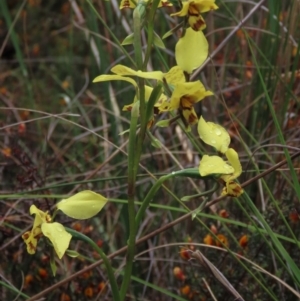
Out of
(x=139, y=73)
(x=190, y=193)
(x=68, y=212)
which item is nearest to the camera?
(x=139, y=73)

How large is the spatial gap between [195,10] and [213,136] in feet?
0.60

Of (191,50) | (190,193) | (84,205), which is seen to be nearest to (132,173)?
(84,205)

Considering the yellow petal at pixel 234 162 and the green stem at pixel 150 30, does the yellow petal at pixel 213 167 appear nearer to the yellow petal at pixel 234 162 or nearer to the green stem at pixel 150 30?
the yellow petal at pixel 234 162

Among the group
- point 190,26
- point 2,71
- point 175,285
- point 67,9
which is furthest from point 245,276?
point 67,9

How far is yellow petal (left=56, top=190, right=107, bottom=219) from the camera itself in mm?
1036

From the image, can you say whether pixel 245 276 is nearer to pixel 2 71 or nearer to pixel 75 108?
pixel 75 108

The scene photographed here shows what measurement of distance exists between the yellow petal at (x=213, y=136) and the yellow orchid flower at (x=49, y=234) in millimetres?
233

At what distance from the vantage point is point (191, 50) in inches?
40.0

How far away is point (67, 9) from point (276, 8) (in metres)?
2.63

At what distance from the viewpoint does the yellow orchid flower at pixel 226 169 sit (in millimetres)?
1018

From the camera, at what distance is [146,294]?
6.55ft

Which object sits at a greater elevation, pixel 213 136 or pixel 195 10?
pixel 195 10

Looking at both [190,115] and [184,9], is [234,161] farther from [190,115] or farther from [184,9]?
[184,9]

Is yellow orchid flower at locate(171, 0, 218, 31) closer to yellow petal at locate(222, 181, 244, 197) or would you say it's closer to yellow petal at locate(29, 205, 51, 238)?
yellow petal at locate(222, 181, 244, 197)
